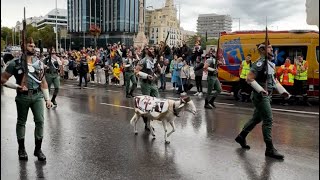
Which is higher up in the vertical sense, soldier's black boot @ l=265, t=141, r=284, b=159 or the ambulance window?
the ambulance window

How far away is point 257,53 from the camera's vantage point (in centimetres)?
1507

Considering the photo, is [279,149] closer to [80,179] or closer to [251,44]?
[80,179]

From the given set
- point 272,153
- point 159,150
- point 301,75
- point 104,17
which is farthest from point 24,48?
point 104,17

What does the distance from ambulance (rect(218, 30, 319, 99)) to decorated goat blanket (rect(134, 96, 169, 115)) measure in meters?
7.42

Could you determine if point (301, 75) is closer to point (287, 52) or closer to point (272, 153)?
point (287, 52)

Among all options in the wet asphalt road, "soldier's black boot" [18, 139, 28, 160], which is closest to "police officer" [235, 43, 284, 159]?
the wet asphalt road

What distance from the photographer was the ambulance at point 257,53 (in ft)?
46.4

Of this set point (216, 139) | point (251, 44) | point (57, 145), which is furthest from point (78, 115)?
point (251, 44)

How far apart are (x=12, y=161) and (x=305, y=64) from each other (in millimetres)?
10546

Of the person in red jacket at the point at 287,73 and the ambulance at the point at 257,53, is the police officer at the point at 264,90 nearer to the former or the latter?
the ambulance at the point at 257,53

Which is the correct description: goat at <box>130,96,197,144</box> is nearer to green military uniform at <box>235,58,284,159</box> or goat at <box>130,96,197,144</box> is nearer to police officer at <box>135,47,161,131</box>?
police officer at <box>135,47,161,131</box>

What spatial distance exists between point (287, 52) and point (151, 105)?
8.12 meters

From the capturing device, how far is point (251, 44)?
1516 cm

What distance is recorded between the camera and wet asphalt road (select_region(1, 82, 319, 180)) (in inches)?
232
